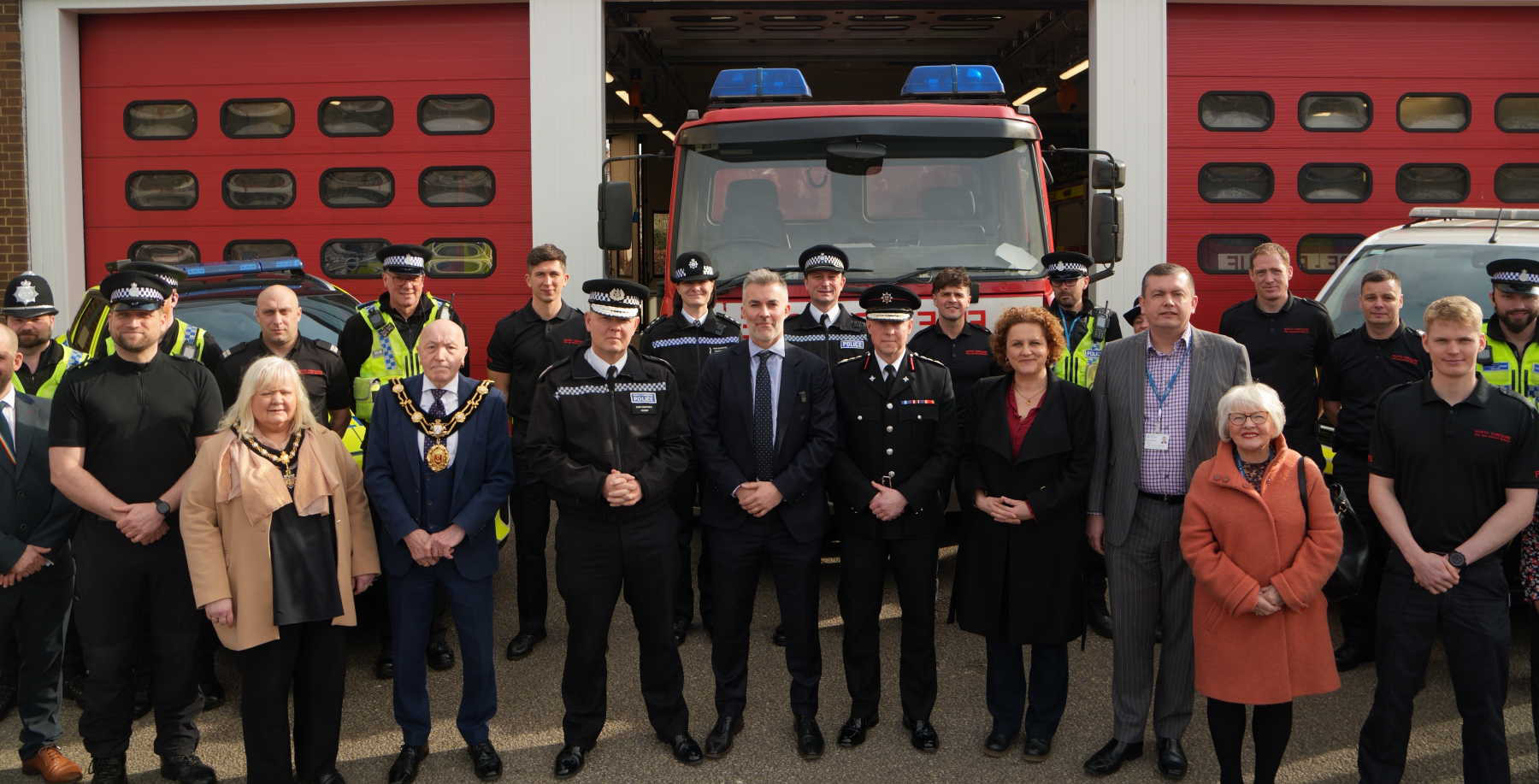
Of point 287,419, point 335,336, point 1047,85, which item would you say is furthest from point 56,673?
point 1047,85

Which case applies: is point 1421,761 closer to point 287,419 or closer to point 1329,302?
point 1329,302

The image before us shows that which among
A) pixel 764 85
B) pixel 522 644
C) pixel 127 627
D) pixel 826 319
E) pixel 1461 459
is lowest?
pixel 522 644

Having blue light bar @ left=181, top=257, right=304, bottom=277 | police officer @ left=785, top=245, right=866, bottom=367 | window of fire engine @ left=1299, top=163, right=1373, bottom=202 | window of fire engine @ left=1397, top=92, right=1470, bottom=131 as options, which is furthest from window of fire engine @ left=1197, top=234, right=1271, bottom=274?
blue light bar @ left=181, top=257, right=304, bottom=277

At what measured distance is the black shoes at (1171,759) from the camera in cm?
449

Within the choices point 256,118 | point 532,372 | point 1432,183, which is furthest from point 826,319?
point 1432,183

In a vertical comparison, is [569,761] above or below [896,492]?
below

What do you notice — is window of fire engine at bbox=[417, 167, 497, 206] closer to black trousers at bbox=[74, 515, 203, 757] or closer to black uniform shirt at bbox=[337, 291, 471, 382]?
black uniform shirt at bbox=[337, 291, 471, 382]

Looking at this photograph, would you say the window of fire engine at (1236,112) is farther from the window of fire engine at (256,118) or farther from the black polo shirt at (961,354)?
the window of fire engine at (256,118)

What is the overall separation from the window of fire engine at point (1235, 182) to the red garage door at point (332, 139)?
529 centimetres

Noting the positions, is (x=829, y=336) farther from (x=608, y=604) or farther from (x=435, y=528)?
(x=435, y=528)

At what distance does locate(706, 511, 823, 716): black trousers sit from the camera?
15.7 ft

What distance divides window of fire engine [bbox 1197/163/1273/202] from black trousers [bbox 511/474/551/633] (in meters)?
6.17

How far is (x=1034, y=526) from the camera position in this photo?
4637 millimetres

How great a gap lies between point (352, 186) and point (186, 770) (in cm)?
606
